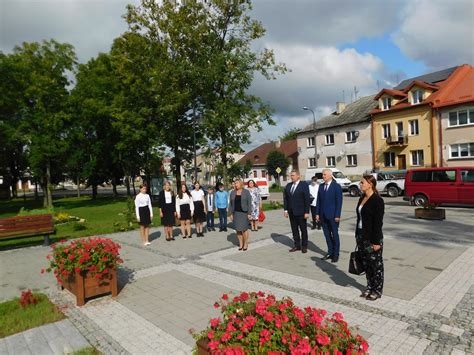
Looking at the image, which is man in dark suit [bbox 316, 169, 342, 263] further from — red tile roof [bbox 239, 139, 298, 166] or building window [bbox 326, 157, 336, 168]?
red tile roof [bbox 239, 139, 298, 166]

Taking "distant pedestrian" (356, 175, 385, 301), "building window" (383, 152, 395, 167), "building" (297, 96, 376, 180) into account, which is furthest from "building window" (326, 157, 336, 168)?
"distant pedestrian" (356, 175, 385, 301)

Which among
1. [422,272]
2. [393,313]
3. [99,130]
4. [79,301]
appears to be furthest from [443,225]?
[99,130]

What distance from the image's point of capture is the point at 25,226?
931cm

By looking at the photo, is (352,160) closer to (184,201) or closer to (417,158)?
(417,158)

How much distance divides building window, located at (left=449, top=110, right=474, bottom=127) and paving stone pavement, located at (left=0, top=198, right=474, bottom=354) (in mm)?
21549

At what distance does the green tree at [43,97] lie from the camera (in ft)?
79.2

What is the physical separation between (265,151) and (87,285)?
55.8 m

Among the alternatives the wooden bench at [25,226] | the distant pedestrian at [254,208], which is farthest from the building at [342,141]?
the wooden bench at [25,226]

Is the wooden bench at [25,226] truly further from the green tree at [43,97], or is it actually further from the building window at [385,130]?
the building window at [385,130]

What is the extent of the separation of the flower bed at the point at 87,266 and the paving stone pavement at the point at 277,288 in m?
0.25

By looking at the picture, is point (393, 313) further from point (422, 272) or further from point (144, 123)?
point (144, 123)

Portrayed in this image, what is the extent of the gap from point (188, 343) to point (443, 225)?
10.7 meters

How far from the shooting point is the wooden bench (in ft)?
29.4

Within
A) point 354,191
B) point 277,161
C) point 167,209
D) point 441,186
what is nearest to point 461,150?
point 354,191
